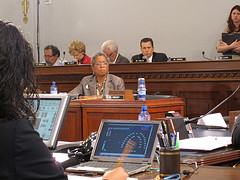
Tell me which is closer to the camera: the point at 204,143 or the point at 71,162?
the point at 71,162

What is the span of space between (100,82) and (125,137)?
3.37 metres

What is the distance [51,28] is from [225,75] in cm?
473

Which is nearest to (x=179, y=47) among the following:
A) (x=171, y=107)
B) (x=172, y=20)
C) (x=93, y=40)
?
(x=172, y=20)

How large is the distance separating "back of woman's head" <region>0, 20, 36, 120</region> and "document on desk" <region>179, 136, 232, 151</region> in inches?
37.6

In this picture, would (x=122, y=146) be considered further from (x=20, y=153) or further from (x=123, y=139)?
(x=20, y=153)

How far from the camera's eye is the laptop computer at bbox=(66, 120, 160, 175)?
62.0 inches

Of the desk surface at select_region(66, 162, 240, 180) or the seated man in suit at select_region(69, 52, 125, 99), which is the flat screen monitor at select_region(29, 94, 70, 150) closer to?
the desk surface at select_region(66, 162, 240, 180)

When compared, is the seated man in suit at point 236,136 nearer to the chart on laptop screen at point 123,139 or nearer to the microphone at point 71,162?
the chart on laptop screen at point 123,139

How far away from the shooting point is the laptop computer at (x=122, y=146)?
1574 millimetres

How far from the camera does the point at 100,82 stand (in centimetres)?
501

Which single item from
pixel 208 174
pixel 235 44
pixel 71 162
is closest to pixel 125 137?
pixel 71 162

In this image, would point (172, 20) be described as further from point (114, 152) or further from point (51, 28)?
point (114, 152)

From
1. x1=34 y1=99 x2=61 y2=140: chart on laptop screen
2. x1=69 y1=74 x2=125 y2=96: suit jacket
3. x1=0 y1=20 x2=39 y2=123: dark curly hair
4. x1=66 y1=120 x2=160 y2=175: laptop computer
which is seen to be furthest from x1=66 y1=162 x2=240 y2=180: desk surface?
x1=69 y1=74 x2=125 y2=96: suit jacket

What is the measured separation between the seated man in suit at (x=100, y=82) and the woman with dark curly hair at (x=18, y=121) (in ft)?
12.4
